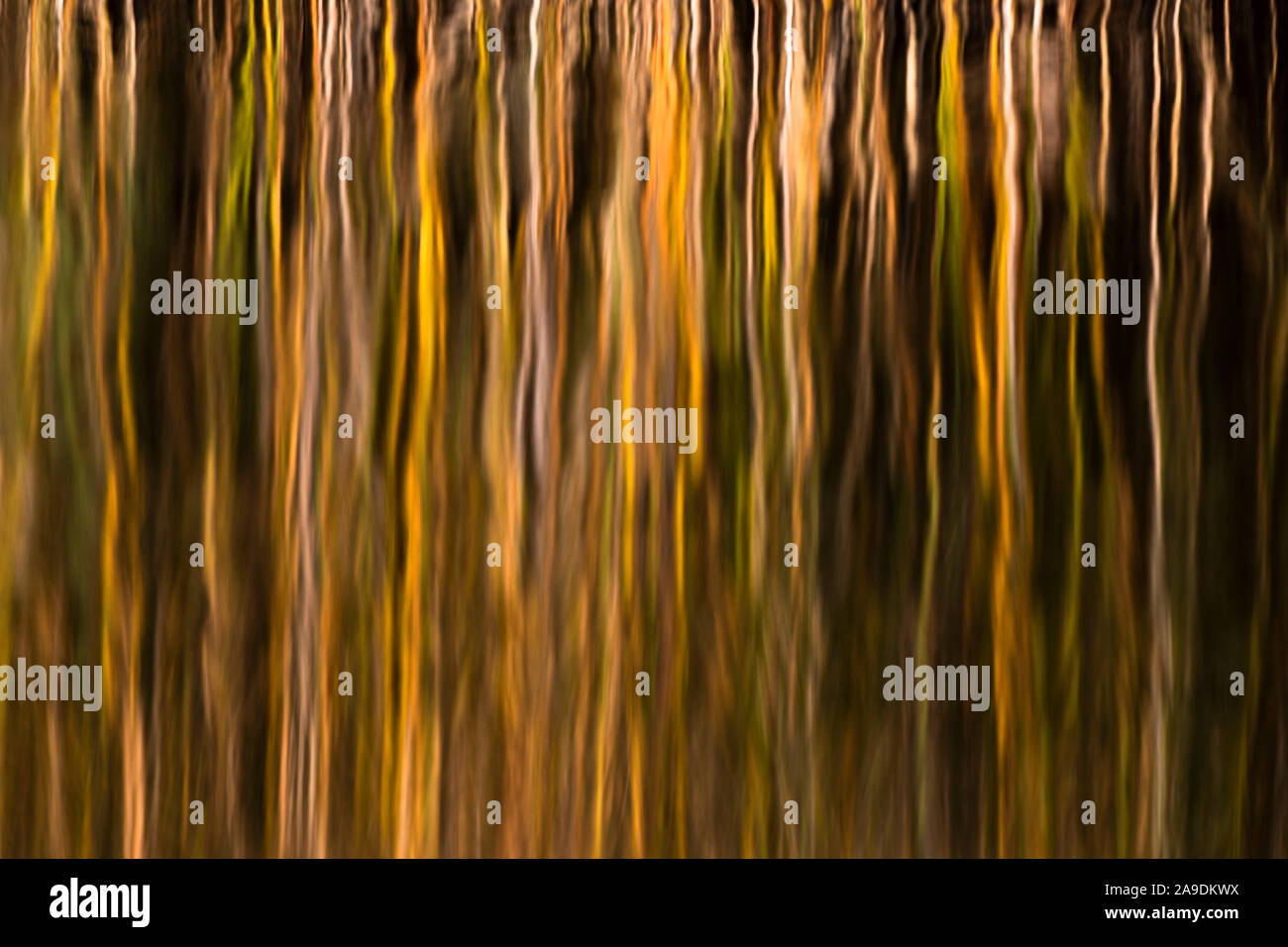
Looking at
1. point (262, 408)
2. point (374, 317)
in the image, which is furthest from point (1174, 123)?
point (262, 408)

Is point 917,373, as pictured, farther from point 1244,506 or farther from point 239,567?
point 239,567

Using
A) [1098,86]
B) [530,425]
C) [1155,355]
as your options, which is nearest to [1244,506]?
[1155,355]

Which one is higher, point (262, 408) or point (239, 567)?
point (262, 408)

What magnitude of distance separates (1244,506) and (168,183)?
1.31 metres

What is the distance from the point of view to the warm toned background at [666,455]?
44.0 inches

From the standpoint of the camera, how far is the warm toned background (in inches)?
44.0

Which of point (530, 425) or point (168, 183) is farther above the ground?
point (168, 183)

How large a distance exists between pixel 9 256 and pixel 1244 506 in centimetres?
146

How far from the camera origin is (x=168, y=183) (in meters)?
1.14

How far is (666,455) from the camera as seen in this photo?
113 cm

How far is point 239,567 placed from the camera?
112 cm

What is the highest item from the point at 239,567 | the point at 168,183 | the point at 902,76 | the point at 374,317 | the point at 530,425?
the point at 902,76
